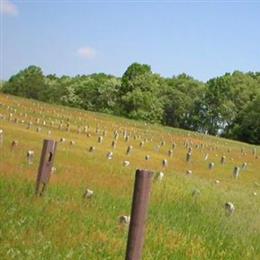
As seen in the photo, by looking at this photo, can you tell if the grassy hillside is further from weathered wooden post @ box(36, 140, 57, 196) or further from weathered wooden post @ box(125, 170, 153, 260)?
weathered wooden post @ box(125, 170, 153, 260)

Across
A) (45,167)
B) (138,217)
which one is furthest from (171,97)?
(138,217)

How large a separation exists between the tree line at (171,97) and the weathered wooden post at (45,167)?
88870 millimetres

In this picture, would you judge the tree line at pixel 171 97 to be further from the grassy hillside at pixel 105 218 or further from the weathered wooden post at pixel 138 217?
the weathered wooden post at pixel 138 217

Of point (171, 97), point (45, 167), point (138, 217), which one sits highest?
point (171, 97)

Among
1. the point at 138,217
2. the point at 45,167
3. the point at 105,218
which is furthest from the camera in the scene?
the point at 45,167

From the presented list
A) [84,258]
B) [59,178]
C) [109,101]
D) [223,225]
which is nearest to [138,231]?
[84,258]

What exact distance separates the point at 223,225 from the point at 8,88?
12993cm

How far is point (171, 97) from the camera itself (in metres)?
130

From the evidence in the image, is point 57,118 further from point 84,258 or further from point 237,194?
point 84,258

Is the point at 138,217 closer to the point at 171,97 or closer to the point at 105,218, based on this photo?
the point at 105,218

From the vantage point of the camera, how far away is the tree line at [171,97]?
104688 millimetres

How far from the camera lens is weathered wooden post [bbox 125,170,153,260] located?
6.63 meters

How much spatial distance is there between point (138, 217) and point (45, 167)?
686 centimetres

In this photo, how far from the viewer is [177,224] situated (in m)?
13.1
